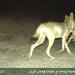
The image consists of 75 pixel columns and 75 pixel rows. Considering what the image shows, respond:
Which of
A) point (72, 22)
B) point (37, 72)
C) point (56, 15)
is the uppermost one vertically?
point (56, 15)

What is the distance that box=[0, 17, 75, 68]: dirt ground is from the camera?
326 inches

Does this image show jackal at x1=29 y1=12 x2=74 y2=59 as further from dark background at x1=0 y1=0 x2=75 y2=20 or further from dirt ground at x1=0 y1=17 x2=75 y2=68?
dark background at x1=0 y1=0 x2=75 y2=20

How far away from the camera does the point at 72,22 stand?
9523mm

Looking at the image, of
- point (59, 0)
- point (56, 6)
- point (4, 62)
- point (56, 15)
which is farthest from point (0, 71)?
point (59, 0)

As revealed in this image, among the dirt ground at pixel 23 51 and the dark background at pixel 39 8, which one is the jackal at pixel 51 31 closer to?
the dirt ground at pixel 23 51

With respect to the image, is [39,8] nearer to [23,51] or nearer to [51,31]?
[23,51]

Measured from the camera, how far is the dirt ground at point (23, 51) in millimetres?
8289

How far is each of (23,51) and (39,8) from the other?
30.3 feet

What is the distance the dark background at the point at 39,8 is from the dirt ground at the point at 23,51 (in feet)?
9.21

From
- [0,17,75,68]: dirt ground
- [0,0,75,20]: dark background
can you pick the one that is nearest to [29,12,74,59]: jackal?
[0,17,75,68]: dirt ground

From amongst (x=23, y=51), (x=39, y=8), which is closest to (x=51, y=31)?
(x=23, y=51)

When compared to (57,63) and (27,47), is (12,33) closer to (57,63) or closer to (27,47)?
(27,47)

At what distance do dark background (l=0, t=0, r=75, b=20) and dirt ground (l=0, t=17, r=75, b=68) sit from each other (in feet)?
9.21

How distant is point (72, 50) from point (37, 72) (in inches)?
133
